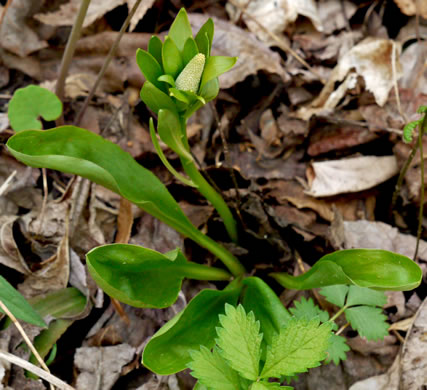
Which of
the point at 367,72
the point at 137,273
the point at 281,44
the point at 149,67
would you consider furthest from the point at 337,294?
the point at 281,44

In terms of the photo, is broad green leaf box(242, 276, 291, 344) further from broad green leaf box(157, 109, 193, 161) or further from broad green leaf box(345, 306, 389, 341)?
broad green leaf box(157, 109, 193, 161)

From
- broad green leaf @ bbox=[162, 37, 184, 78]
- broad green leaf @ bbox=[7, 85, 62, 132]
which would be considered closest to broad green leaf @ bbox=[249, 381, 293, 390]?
broad green leaf @ bbox=[162, 37, 184, 78]

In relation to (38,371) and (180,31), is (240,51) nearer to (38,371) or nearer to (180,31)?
(180,31)

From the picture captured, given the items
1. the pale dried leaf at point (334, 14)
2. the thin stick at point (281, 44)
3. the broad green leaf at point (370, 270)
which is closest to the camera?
the broad green leaf at point (370, 270)

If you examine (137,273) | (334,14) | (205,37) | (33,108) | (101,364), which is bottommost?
(101,364)

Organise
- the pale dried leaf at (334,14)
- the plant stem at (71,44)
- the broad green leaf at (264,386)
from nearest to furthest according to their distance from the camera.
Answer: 1. the broad green leaf at (264,386)
2. the plant stem at (71,44)
3. the pale dried leaf at (334,14)

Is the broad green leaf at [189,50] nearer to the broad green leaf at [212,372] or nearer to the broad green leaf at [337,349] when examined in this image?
the broad green leaf at [212,372]

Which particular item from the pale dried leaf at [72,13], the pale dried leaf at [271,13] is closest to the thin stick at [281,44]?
the pale dried leaf at [271,13]
